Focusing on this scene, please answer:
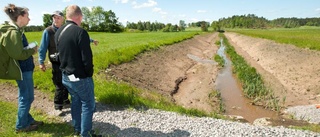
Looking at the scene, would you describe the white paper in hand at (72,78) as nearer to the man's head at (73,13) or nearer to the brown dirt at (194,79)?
the man's head at (73,13)

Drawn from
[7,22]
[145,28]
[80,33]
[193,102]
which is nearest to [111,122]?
[80,33]

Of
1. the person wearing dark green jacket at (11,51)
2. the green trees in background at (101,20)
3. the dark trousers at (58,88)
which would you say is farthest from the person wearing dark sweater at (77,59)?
the green trees in background at (101,20)

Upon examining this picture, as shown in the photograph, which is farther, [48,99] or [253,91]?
[253,91]

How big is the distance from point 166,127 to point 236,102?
9.08m

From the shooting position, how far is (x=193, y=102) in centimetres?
1412

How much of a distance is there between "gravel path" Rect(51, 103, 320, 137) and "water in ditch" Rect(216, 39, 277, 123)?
5205 millimetres

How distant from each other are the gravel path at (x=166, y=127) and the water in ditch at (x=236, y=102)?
521cm

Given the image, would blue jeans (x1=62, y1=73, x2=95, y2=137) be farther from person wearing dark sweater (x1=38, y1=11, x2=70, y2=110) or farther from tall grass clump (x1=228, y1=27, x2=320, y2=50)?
tall grass clump (x1=228, y1=27, x2=320, y2=50)

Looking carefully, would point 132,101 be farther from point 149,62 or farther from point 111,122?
point 149,62

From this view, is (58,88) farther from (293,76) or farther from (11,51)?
(293,76)

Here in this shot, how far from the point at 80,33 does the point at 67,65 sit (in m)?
0.77

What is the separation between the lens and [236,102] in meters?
14.5

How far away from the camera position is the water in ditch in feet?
40.5

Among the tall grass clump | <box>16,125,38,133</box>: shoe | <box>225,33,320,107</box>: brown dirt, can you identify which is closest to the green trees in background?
the tall grass clump
